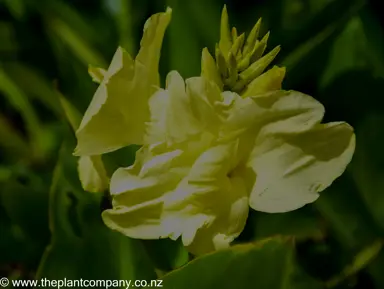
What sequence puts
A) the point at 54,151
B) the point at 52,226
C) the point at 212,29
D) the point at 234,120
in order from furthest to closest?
the point at 54,151 → the point at 212,29 → the point at 52,226 → the point at 234,120

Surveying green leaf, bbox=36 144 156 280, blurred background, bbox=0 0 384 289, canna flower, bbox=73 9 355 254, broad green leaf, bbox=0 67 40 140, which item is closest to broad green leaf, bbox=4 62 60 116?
broad green leaf, bbox=0 67 40 140

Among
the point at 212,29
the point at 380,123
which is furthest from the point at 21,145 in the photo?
the point at 380,123

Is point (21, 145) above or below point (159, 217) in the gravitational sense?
below

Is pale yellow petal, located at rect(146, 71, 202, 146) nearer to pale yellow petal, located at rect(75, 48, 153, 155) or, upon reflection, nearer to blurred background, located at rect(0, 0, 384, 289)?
pale yellow petal, located at rect(75, 48, 153, 155)

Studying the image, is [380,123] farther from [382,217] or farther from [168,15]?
[168,15]

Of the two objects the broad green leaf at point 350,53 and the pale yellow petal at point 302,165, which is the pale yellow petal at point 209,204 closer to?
the pale yellow petal at point 302,165

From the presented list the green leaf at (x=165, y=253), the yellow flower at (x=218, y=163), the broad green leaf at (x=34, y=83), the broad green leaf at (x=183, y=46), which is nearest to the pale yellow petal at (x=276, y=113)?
the yellow flower at (x=218, y=163)
